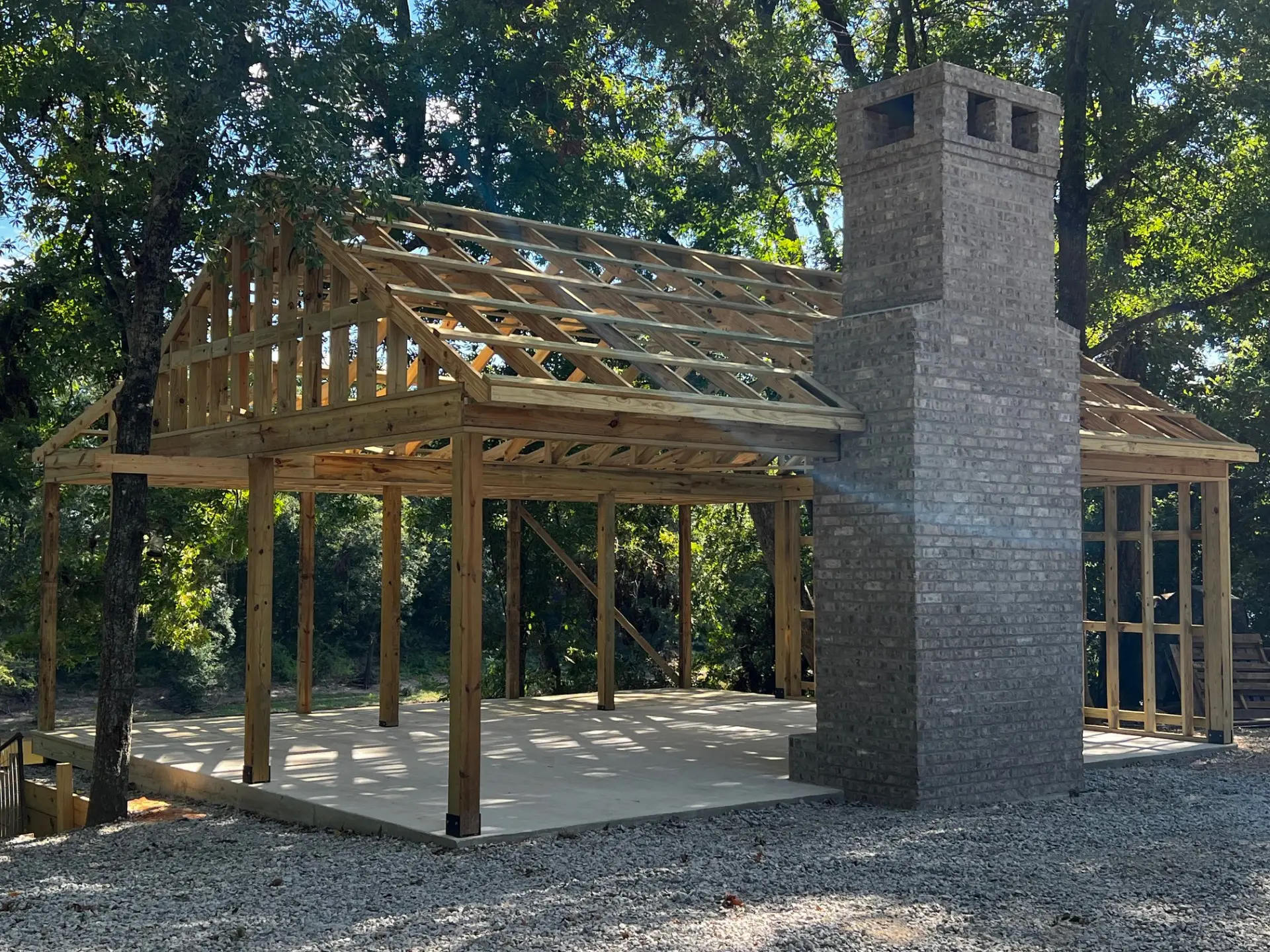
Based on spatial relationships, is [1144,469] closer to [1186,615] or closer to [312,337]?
[1186,615]

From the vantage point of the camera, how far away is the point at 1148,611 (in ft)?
42.8

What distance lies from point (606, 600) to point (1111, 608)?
5559 millimetres

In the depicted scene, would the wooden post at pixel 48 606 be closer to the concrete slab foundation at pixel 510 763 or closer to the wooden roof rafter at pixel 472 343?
the concrete slab foundation at pixel 510 763

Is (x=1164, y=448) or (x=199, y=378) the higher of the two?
(x=199, y=378)

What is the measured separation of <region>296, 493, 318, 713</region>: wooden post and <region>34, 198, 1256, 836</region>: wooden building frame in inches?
1.2

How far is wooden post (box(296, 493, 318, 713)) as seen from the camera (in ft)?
45.0

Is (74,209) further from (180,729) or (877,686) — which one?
(877,686)

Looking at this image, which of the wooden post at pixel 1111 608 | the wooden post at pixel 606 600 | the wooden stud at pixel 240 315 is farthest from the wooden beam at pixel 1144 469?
the wooden stud at pixel 240 315

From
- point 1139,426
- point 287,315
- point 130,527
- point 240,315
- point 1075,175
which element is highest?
point 1075,175

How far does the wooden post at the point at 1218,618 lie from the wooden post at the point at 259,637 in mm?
8996

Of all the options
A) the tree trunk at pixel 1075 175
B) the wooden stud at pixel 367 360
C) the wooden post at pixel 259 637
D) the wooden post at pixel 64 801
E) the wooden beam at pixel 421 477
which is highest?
the tree trunk at pixel 1075 175

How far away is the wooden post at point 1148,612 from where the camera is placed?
42.5ft

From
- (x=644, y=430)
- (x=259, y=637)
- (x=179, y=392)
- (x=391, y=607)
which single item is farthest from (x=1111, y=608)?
(x=179, y=392)

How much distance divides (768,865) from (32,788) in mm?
6015
